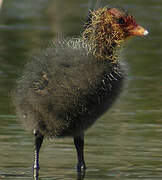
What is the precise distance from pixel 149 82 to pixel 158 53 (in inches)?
124

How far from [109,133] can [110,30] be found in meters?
2.14

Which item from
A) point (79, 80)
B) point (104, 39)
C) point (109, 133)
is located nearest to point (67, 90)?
point (79, 80)

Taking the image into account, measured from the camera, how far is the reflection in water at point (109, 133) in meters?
9.43

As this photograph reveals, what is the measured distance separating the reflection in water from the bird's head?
134cm

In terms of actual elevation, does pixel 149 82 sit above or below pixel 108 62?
below

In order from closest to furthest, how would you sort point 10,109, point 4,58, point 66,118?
1. point 66,118
2. point 10,109
3. point 4,58

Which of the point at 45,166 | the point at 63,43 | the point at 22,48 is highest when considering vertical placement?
the point at 63,43

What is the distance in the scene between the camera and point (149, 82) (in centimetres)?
1498

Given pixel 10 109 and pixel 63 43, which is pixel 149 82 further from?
pixel 63 43

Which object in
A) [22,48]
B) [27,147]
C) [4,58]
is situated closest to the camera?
[27,147]

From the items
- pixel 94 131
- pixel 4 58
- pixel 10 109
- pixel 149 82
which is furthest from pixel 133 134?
pixel 4 58

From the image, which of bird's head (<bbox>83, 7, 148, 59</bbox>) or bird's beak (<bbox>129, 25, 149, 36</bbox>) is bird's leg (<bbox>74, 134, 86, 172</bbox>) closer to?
bird's head (<bbox>83, 7, 148, 59</bbox>)

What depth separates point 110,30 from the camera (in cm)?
931

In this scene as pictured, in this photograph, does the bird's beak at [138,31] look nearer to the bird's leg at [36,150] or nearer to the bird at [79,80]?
the bird at [79,80]
